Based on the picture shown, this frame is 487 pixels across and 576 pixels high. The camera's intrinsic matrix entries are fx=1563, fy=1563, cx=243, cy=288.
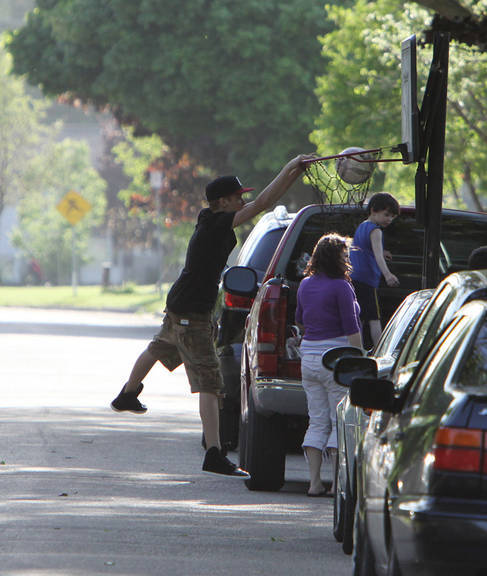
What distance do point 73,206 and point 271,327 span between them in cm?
4067

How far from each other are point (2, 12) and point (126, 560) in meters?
150

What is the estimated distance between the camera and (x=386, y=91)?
26531 mm

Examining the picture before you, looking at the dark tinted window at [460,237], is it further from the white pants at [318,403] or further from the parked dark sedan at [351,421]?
the parked dark sedan at [351,421]

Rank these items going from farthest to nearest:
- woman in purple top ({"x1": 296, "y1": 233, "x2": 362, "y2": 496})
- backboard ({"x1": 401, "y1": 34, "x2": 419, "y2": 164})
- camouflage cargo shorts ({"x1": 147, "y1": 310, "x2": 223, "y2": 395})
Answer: backboard ({"x1": 401, "y1": 34, "x2": 419, "y2": 164})
camouflage cargo shorts ({"x1": 147, "y1": 310, "x2": 223, "y2": 395})
woman in purple top ({"x1": 296, "y1": 233, "x2": 362, "y2": 496})

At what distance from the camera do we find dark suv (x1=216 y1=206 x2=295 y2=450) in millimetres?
11492

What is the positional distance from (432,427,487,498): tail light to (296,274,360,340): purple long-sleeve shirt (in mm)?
4909

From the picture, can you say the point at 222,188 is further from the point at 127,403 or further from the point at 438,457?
the point at 438,457

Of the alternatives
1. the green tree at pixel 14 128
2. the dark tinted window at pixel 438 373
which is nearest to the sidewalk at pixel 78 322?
the dark tinted window at pixel 438 373

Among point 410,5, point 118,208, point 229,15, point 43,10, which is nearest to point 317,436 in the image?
point 410,5

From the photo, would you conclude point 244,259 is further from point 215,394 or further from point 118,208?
point 118,208

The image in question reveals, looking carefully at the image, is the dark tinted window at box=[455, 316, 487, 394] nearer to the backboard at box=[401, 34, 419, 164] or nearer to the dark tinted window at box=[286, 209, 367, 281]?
the backboard at box=[401, 34, 419, 164]

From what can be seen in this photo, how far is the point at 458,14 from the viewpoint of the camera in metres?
10.1

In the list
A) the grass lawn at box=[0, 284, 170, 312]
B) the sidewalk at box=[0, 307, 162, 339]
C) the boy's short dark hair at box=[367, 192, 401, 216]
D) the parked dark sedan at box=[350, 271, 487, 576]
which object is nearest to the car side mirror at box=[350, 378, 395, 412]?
the parked dark sedan at box=[350, 271, 487, 576]

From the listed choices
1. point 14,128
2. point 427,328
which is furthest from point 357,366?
point 14,128
